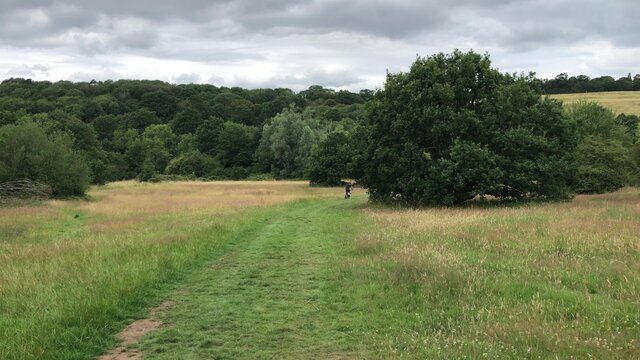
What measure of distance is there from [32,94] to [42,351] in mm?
133036

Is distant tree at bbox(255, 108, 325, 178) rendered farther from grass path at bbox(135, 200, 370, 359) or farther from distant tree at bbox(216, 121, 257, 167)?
grass path at bbox(135, 200, 370, 359)

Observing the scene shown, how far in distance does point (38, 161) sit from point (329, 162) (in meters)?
30.4

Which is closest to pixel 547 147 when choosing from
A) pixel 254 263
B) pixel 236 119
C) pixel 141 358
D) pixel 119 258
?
pixel 254 263

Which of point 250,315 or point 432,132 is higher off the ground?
point 432,132

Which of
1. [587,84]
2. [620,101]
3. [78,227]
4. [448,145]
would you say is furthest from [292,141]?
[587,84]

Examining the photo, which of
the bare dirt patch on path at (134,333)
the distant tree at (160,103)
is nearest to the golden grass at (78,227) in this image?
the bare dirt patch on path at (134,333)

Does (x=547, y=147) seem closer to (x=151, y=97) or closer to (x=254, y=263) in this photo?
(x=254, y=263)

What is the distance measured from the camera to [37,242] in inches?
728

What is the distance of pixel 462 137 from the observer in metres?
29.5

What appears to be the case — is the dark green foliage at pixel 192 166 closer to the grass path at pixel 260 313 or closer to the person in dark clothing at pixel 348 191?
the person in dark clothing at pixel 348 191

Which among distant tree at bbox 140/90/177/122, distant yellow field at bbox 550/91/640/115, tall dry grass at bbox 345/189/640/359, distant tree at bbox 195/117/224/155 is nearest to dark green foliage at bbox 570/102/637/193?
tall dry grass at bbox 345/189/640/359

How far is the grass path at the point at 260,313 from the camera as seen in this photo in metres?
6.35

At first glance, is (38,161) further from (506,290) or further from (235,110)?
(235,110)

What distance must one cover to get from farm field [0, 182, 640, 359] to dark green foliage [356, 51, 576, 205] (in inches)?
437
